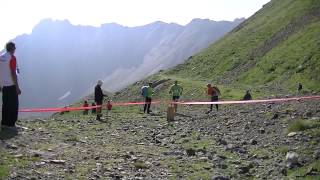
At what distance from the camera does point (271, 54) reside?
243ft

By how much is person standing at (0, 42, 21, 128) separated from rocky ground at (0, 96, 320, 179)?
83cm

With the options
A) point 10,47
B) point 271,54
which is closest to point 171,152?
point 10,47

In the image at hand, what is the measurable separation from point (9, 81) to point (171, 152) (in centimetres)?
554

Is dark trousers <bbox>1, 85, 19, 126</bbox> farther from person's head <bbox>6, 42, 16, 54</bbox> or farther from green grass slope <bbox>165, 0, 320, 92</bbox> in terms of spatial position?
green grass slope <bbox>165, 0, 320, 92</bbox>

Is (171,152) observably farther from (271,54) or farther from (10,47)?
(271,54)

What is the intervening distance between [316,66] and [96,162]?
47.1 m

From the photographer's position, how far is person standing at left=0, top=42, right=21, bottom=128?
1620cm

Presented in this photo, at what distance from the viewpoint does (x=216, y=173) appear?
1432 cm

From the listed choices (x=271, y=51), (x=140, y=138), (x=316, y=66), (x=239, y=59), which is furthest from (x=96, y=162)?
(x=239, y=59)

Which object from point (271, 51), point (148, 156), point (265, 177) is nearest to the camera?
point (265, 177)

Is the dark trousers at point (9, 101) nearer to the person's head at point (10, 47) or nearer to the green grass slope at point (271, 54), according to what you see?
the person's head at point (10, 47)

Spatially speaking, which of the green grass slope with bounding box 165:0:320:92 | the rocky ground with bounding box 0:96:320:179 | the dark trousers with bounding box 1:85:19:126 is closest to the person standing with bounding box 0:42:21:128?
the dark trousers with bounding box 1:85:19:126

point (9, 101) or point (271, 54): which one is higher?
point (271, 54)

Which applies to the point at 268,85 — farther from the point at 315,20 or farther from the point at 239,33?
the point at 239,33
